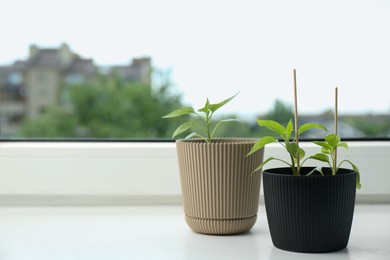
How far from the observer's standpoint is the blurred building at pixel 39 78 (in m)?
13.9

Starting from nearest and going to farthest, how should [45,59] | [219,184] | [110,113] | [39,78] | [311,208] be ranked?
1. [311,208]
2. [219,184]
3. [110,113]
4. [45,59]
5. [39,78]

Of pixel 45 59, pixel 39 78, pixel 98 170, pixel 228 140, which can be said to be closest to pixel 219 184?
pixel 228 140

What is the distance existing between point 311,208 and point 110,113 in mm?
12190

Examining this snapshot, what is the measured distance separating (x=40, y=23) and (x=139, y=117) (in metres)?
2.97

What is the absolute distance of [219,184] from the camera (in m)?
1.13

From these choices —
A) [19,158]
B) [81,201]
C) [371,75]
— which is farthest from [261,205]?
[371,75]

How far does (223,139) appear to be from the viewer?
1.22 meters

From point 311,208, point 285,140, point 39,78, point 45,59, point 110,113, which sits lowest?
point 110,113

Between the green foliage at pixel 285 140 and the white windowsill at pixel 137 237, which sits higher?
the green foliage at pixel 285 140

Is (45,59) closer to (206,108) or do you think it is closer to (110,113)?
(110,113)

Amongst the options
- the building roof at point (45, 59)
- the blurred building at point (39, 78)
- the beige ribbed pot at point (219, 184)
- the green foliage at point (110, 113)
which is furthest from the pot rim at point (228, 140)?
the building roof at point (45, 59)

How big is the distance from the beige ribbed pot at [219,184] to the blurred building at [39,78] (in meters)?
12.3

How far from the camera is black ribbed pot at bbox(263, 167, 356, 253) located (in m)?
0.99

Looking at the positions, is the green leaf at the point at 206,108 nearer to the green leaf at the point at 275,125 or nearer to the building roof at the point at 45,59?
the green leaf at the point at 275,125
